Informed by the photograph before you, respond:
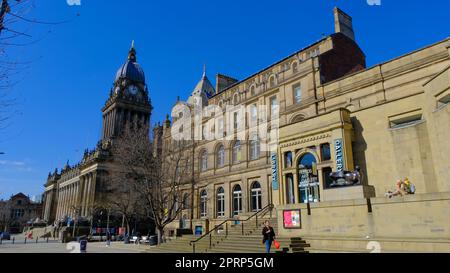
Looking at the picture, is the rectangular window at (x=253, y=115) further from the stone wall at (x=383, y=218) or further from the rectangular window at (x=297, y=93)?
the stone wall at (x=383, y=218)

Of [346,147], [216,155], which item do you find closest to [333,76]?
[346,147]

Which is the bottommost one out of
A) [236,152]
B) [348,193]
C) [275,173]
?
[348,193]

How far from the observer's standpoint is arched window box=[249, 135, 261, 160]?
33812 mm

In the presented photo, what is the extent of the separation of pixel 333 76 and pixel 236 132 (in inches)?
469

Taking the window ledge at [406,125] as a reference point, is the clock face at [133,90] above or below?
above

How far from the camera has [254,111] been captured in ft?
A: 116

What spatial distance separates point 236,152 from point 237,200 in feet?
17.6

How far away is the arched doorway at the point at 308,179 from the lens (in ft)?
76.7

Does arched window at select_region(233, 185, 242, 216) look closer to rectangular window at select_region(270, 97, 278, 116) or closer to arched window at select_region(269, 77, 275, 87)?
rectangular window at select_region(270, 97, 278, 116)

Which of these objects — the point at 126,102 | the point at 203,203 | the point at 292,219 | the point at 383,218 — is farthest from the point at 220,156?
the point at 126,102

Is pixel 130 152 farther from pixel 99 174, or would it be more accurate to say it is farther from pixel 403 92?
pixel 99 174

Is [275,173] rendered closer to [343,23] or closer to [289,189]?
[289,189]

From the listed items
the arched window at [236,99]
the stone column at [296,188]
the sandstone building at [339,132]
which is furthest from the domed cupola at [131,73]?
the stone column at [296,188]

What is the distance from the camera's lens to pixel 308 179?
78.1 ft
